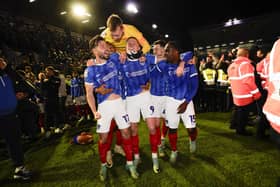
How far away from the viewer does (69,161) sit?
16.3 feet

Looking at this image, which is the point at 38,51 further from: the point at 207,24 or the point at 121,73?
the point at 207,24

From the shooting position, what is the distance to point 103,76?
11.8ft

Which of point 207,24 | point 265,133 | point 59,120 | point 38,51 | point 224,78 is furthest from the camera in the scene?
point 207,24

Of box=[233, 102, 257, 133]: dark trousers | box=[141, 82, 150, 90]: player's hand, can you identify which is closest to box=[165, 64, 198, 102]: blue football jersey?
box=[141, 82, 150, 90]: player's hand

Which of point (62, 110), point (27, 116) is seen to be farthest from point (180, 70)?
point (62, 110)

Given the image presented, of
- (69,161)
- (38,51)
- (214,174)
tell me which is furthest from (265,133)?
(38,51)

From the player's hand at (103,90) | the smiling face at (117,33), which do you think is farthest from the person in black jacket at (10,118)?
the smiling face at (117,33)

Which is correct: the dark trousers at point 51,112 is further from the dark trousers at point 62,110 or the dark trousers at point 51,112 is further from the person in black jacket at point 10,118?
the person in black jacket at point 10,118

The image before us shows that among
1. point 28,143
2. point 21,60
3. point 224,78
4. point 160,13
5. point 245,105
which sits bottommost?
point 28,143

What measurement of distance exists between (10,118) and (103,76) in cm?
177

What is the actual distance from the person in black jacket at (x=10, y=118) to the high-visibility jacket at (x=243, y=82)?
458cm

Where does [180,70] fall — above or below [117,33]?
below

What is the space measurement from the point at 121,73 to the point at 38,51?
1181 cm

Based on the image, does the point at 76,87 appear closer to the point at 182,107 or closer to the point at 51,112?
the point at 51,112
